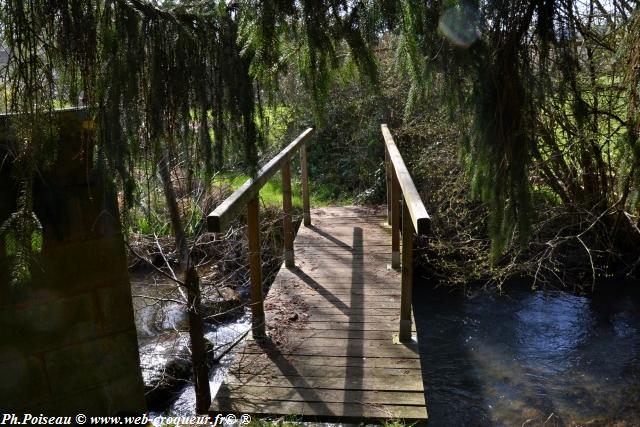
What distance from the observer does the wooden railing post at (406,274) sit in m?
3.31

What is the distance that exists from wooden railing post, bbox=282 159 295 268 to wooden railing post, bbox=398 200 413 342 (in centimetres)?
175

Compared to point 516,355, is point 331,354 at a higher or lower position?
higher

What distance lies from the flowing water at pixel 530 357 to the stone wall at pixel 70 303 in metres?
2.93

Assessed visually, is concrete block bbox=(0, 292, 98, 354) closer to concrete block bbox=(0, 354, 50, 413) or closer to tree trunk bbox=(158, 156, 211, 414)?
concrete block bbox=(0, 354, 50, 413)

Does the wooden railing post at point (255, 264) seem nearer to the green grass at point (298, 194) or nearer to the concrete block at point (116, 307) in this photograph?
the concrete block at point (116, 307)

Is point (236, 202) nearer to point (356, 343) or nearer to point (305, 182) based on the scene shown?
point (356, 343)

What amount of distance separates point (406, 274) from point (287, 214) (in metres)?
1.90

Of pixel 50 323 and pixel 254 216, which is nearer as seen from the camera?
pixel 50 323

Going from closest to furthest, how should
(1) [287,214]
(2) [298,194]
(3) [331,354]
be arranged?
(3) [331,354] → (1) [287,214] → (2) [298,194]

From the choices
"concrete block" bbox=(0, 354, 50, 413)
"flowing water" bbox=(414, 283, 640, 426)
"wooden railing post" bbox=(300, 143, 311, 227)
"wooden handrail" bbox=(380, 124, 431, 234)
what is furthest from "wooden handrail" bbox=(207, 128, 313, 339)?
"flowing water" bbox=(414, 283, 640, 426)

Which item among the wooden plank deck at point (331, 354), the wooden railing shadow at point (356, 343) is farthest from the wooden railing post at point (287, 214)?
the wooden railing shadow at point (356, 343)

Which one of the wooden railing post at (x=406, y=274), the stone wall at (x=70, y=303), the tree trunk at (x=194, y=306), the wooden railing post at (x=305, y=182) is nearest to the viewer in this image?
the stone wall at (x=70, y=303)

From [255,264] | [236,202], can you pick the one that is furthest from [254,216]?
[236,202]

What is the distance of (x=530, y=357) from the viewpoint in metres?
5.43
